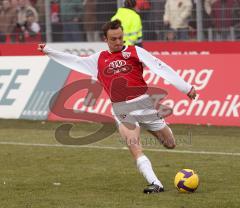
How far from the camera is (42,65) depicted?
62.4 feet

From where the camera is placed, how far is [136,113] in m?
10.6

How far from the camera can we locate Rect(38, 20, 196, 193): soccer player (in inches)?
406

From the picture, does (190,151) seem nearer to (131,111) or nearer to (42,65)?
(131,111)

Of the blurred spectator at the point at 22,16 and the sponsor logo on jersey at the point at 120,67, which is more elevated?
the sponsor logo on jersey at the point at 120,67

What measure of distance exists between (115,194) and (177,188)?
742 millimetres

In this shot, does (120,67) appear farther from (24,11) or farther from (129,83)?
(24,11)

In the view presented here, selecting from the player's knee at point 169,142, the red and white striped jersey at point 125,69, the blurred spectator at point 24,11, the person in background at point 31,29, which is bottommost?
the person in background at point 31,29

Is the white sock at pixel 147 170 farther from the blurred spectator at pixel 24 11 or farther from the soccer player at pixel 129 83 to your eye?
the blurred spectator at pixel 24 11

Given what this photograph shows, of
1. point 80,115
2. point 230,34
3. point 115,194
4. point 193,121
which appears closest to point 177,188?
point 115,194

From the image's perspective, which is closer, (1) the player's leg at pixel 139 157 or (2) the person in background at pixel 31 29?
(1) the player's leg at pixel 139 157

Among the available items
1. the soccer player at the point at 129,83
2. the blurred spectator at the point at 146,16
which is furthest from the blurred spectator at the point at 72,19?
the soccer player at the point at 129,83

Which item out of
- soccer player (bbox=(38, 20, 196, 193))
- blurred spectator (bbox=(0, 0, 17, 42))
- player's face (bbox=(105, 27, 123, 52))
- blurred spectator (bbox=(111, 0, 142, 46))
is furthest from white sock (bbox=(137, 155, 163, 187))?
blurred spectator (bbox=(0, 0, 17, 42))

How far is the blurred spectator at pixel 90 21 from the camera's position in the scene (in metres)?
22.1

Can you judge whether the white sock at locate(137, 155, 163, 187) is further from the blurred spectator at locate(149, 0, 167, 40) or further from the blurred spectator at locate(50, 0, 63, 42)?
the blurred spectator at locate(50, 0, 63, 42)
